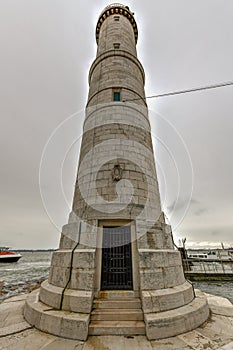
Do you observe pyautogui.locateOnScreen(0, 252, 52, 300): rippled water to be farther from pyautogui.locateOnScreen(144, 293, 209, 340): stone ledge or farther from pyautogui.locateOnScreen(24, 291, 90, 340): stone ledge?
pyautogui.locateOnScreen(144, 293, 209, 340): stone ledge

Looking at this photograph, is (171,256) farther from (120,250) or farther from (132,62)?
(132,62)

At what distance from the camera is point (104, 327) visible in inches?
185

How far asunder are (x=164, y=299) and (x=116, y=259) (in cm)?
187

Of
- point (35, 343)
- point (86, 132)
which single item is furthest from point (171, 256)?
point (86, 132)

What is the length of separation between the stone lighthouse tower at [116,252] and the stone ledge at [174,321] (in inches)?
0.8

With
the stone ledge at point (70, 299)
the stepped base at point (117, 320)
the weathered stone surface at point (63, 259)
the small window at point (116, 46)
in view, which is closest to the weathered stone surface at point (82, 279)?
the stone ledge at point (70, 299)

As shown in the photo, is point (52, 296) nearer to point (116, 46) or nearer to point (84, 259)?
point (84, 259)

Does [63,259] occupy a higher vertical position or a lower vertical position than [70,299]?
higher

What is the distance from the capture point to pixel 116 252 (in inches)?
253

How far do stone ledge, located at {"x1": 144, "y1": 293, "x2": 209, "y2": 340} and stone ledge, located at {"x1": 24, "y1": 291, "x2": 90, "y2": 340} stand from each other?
1633mm

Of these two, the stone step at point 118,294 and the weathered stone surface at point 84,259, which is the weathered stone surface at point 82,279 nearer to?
the weathered stone surface at point 84,259

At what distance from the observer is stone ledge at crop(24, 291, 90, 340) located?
4.54 meters

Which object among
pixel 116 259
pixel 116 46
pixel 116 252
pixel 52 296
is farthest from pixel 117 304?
pixel 116 46

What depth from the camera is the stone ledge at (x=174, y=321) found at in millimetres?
4527
